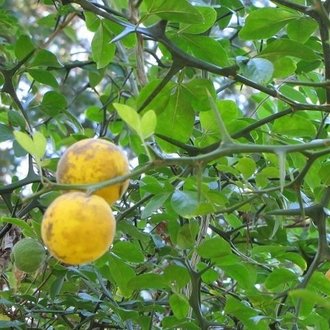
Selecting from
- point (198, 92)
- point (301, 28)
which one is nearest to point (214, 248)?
point (198, 92)

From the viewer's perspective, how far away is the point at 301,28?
2.60 feet

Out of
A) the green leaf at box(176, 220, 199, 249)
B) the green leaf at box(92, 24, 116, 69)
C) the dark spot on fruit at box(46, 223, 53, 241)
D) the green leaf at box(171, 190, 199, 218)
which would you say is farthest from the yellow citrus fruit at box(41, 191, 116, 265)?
the green leaf at box(92, 24, 116, 69)

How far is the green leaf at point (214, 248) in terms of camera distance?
Result: 695 mm

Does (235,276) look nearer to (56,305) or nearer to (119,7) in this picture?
(56,305)

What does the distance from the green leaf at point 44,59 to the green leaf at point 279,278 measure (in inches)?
14.9

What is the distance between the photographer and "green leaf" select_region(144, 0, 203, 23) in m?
0.67

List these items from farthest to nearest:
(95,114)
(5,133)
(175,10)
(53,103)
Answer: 1. (95,114)
2. (53,103)
3. (5,133)
4. (175,10)

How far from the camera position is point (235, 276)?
757 mm

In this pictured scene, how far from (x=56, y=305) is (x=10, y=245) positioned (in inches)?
3.7

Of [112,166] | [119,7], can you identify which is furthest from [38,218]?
[112,166]

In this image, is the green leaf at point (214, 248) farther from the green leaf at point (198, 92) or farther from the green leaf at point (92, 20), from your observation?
the green leaf at point (92, 20)

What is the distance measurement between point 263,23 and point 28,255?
332mm

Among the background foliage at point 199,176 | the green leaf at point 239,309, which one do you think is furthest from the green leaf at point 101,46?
the green leaf at point 239,309

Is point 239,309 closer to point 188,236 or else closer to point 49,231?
point 188,236
